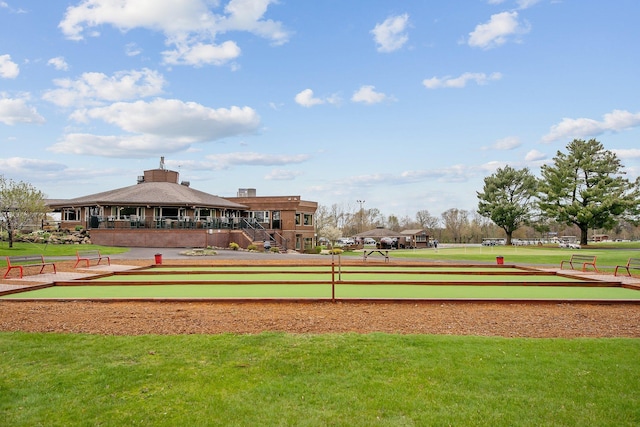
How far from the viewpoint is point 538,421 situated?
4293 mm

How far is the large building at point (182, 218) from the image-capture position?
1427 inches

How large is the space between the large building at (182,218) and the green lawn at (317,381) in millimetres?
30058

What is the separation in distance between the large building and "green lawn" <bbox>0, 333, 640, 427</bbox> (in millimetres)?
30058

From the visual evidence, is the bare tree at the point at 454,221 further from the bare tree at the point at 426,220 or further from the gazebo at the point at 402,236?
the gazebo at the point at 402,236

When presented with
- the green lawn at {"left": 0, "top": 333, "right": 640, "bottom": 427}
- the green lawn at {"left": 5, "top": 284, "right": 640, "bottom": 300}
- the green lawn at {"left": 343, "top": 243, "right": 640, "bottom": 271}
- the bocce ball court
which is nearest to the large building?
the green lawn at {"left": 343, "top": 243, "right": 640, "bottom": 271}

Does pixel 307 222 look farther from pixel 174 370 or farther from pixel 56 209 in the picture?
pixel 174 370

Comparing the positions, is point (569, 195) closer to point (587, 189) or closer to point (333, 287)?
point (587, 189)

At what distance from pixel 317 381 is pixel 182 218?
35.9 metres

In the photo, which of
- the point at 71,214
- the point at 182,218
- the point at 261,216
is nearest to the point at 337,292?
the point at 182,218

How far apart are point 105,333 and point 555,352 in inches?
278

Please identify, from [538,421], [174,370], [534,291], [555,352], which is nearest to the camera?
[538,421]

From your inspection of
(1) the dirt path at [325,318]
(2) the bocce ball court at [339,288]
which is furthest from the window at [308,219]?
(1) the dirt path at [325,318]

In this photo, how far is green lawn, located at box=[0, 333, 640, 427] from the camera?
4.41 m

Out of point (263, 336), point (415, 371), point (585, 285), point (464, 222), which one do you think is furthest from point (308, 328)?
point (464, 222)
